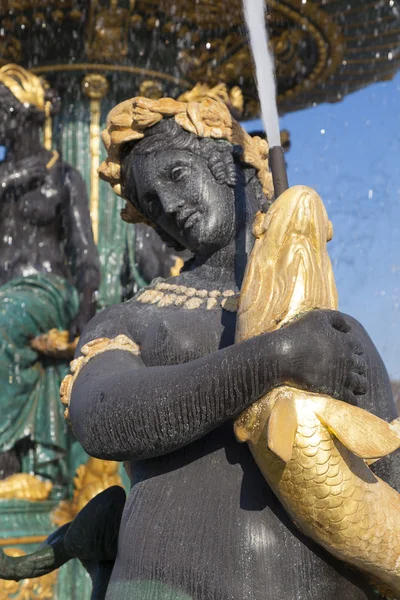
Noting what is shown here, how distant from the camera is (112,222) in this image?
219 inches

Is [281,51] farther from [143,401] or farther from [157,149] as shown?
[143,401]

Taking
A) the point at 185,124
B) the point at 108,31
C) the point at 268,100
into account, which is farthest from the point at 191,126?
the point at 108,31

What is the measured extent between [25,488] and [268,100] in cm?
365

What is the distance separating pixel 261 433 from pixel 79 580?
348 centimetres

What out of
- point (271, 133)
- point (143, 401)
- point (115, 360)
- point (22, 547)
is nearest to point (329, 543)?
point (143, 401)

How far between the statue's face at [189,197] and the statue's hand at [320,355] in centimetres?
48

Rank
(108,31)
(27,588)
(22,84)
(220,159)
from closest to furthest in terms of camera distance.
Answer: (220,159) < (27,588) < (22,84) < (108,31)

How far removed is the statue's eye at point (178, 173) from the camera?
2.08 meters

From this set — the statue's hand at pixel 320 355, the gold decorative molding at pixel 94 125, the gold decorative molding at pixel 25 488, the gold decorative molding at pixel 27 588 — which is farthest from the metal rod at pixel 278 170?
the gold decorative molding at pixel 94 125

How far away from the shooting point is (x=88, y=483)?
5.05 metres

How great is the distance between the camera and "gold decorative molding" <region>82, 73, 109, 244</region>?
559 cm

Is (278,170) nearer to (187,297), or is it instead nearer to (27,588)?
(187,297)

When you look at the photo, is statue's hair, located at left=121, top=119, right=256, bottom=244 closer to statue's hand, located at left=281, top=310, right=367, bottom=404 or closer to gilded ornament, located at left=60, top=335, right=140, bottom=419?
gilded ornament, located at left=60, top=335, right=140, bottom=419

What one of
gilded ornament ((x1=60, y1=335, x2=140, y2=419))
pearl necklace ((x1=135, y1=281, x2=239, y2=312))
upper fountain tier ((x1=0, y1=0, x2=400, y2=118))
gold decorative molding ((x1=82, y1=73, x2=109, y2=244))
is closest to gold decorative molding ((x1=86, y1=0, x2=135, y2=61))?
upper fountain tier ((x1=0, y1=0, x2=400, y2=118))
